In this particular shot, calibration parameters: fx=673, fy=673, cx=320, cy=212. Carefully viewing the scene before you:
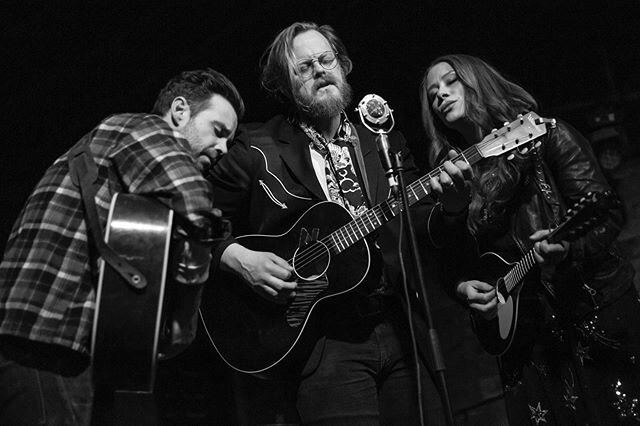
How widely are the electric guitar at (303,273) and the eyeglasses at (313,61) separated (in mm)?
711

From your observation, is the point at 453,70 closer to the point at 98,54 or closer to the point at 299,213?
the point at 299,213

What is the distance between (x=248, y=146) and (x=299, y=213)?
41 centimetres

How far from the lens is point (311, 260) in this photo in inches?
105

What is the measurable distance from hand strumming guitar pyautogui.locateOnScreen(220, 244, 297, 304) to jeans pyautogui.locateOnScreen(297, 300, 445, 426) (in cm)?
22

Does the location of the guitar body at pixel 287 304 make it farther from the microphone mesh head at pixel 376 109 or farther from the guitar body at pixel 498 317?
the guitar body at pixel 498 317

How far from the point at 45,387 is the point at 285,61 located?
6.16ft

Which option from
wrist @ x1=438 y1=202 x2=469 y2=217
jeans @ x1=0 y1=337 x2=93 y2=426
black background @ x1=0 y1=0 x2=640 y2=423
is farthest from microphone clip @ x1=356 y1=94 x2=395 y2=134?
black background @ x1=0 y1=0 x2=640 y2=423

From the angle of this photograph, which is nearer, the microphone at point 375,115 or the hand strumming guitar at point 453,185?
the microphone at point 375,115

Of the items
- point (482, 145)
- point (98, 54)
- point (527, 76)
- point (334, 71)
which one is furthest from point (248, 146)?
point (527, 76)

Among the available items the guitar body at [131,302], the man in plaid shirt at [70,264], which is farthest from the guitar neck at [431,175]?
the guitar body at [131,302]

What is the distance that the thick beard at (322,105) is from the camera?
117 inches

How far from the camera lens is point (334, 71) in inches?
121

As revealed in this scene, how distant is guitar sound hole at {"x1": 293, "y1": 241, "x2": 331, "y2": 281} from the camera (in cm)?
263

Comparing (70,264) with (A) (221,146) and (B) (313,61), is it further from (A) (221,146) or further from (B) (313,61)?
(B) (313,61)
